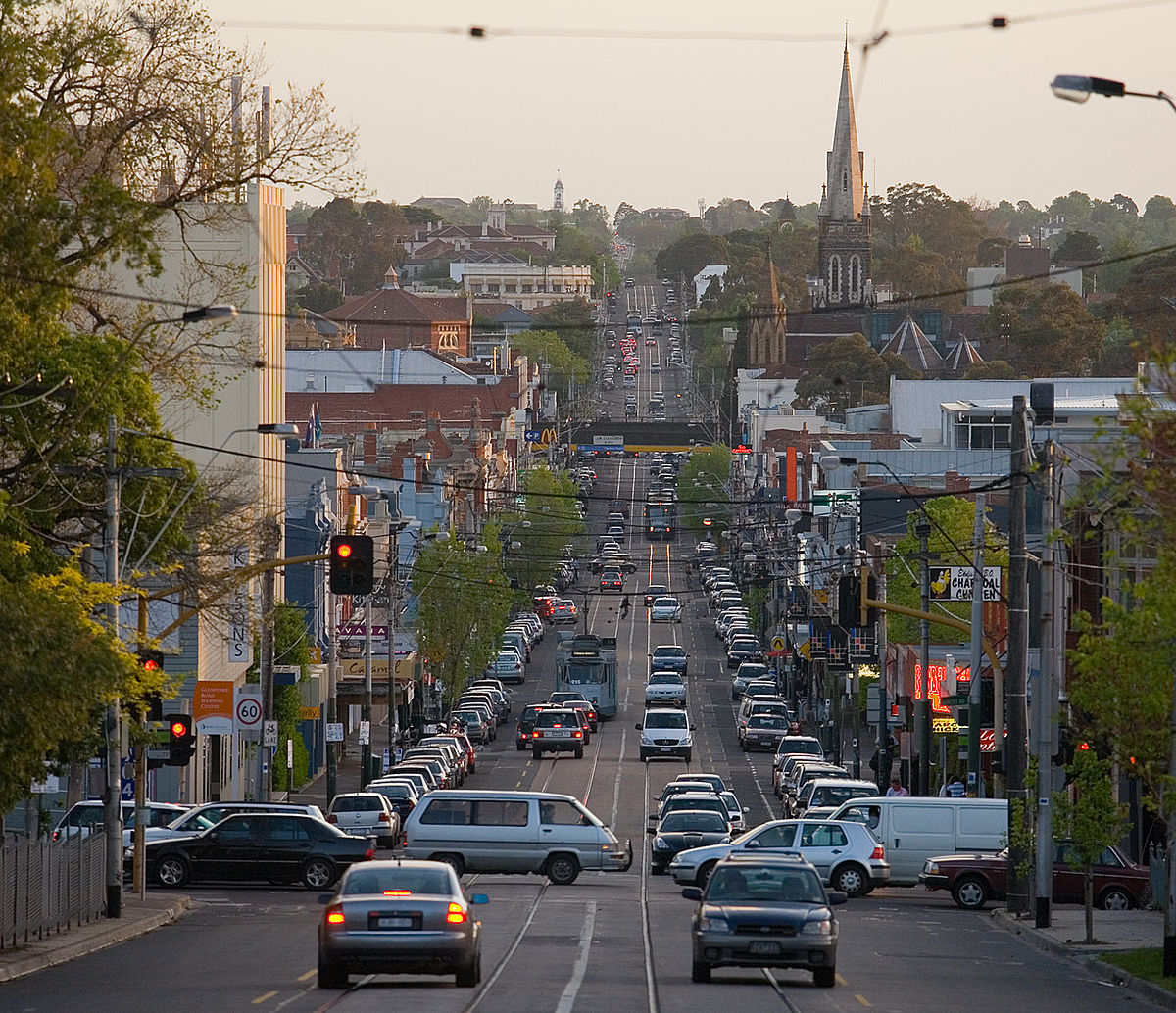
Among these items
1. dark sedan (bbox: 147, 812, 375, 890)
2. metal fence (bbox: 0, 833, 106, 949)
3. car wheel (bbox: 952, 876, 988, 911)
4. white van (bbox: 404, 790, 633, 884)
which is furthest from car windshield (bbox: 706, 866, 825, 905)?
white van (bbox: 404, 790, 633, 884)

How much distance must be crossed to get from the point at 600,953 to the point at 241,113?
1352 centimetres

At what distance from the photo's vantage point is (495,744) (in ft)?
264

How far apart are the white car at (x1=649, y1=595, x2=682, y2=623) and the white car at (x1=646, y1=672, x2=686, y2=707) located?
139ft

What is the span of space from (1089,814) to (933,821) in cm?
1072

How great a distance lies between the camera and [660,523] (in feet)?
Answer: 535

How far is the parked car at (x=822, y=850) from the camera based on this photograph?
3797 centimetres

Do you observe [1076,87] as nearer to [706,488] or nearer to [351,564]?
[351,564]

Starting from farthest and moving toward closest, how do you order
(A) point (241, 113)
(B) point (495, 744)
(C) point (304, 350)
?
(C) point (304, 350) < (B) point (495, 744) < (A) point (241, 113)

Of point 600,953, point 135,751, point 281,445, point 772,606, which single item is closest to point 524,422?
point 772,606

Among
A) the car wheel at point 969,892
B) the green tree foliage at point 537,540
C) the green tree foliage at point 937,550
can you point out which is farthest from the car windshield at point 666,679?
the car wheel at point 969,892

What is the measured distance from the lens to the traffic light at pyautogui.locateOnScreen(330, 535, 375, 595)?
1302 inches

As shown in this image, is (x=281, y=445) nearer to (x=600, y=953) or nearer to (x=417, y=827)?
(x=417, y=827)

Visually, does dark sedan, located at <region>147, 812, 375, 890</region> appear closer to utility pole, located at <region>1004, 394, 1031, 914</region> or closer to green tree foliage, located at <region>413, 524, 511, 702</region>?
utility pole, located at <region>1004, 394, 1031, 914</region>

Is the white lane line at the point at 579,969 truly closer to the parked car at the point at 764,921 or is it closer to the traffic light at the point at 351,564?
the parked car at the point at 764,921
